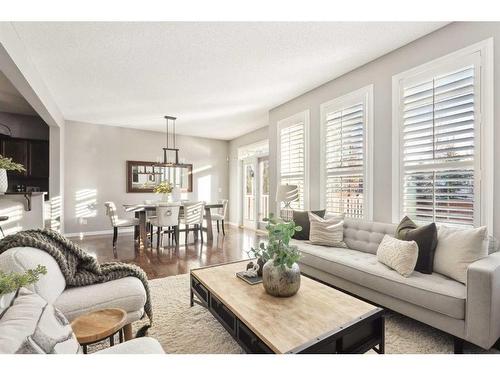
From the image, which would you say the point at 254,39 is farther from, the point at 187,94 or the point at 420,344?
the point at 420,344

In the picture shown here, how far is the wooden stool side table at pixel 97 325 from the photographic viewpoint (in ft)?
4.10

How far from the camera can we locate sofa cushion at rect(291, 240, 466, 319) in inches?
66.6

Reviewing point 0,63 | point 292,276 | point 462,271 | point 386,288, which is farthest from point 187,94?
point 462,271

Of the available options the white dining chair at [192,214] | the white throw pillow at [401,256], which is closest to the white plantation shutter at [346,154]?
the white throw pillow at [401,256]

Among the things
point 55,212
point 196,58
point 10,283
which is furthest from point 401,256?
point 55,212

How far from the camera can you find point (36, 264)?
4.82ft

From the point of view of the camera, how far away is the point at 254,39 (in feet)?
8.86

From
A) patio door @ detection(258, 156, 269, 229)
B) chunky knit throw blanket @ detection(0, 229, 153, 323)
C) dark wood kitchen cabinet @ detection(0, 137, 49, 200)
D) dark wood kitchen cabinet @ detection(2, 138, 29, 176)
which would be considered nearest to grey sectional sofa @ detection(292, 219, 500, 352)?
chunky knit throw blanket @ detection(0, 229, 153, 323)

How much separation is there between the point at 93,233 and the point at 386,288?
21.2ft

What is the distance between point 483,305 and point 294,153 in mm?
3398

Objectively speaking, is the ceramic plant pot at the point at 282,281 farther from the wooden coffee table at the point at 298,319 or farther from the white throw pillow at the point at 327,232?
the white throw pillow at the point at 327,232

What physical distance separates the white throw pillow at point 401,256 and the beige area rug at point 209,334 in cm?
45

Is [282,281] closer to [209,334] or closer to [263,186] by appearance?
[209,334]

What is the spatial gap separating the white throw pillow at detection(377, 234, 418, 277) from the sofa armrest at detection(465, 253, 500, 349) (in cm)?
42
